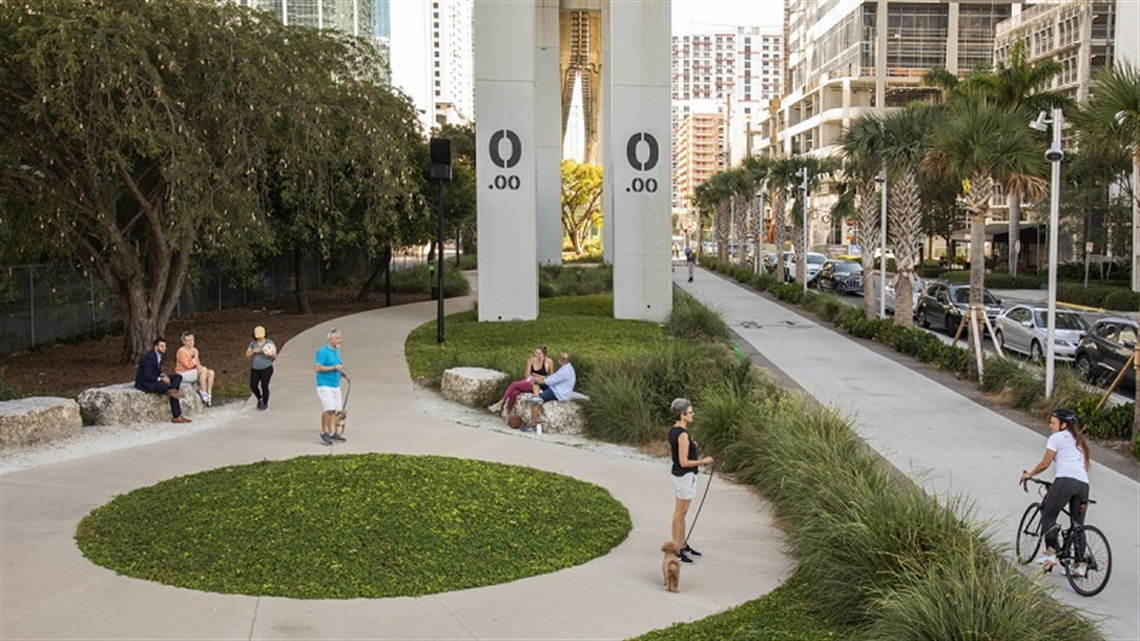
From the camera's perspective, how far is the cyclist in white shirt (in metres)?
8.76

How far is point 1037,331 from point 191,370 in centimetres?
1886

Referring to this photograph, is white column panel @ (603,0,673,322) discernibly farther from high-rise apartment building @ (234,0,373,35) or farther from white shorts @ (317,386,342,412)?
high-rise apartment building @ (234,0,373,35)

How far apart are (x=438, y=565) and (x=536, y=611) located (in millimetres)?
1140

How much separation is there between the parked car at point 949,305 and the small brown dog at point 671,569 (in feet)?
74.9

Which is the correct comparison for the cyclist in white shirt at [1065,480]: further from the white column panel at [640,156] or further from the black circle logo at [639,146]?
the black circle logo at [639,146]

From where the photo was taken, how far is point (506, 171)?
1062 inches

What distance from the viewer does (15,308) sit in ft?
A: 70.9

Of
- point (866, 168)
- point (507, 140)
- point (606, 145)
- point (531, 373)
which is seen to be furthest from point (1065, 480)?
point (606, 145)

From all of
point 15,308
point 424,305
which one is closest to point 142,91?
point 15,308

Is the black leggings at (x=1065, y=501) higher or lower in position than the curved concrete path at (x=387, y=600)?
higher

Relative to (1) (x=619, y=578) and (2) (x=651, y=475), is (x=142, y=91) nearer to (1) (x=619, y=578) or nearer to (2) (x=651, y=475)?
(2) (x=651, y=475)

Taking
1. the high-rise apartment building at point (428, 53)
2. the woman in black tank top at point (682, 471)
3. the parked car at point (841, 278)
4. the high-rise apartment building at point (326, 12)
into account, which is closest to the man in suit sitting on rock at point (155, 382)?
the woman in black tank top at point (682, 471)

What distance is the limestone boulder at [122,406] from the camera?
14.2 metres

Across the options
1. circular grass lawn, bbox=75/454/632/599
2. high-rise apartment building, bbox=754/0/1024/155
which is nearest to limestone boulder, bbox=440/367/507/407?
circular grass lawn, bbox=75/454/632/599
